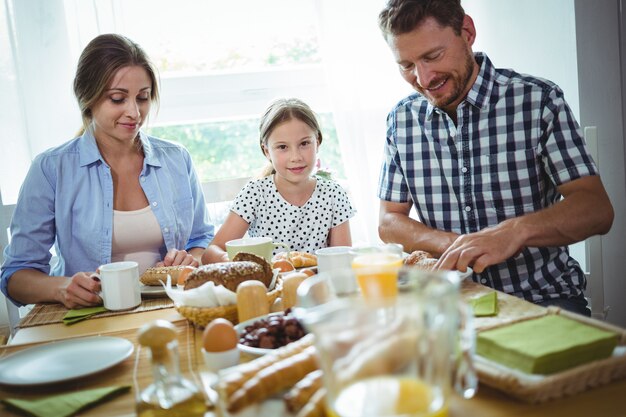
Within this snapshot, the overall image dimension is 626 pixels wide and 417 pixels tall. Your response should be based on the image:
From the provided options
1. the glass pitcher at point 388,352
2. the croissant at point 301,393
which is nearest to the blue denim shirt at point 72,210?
the croissant at point 301,393

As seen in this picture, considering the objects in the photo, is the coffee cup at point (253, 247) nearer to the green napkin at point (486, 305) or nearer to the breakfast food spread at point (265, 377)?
the green napkin at point (486, 305)

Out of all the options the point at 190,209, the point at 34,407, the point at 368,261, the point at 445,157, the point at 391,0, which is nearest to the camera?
the point at 34,407

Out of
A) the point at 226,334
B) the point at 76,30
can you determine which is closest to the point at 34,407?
the point at 226,334

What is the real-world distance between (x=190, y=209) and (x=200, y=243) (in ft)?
0.42

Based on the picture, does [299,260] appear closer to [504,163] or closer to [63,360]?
[504,163]

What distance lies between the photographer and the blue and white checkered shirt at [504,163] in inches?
62.2

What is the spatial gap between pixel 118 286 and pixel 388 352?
0.89 metres

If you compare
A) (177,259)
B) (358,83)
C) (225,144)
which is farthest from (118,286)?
(358,83)

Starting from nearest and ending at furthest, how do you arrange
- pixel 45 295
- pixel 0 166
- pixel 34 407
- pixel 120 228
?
pixel 34 407 → pixel 45 295 → pixel 120 228 → pixel 0 166

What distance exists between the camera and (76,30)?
2.39 meters

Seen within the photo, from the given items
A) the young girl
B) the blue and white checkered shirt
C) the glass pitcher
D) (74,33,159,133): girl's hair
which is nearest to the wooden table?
the glass pitcher

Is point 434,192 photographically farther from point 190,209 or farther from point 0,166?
point 0,166

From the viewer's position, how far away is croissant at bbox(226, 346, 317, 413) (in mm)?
667

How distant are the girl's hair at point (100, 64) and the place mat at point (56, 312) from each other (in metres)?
0.71
